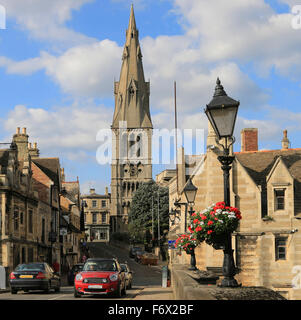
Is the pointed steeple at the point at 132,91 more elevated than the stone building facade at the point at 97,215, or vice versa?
the pointed steeple at the point at 132,91

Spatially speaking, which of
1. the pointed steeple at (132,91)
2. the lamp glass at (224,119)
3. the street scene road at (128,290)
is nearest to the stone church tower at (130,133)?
the pointed steeple at (132,91)

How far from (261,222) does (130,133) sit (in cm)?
12739

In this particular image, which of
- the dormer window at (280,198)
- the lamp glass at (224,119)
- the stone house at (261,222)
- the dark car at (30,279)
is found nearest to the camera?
the lamp glass at (224,119)

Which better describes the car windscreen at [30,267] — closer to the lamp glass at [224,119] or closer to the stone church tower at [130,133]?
the lamp glass at [224,119]

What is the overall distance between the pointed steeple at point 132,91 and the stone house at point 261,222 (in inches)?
4945

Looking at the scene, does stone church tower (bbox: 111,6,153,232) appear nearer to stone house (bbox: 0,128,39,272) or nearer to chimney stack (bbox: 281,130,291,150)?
chimney stack (bbox: 281,130,291,150)

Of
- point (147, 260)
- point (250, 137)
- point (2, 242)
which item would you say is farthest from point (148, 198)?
point (2, 242)

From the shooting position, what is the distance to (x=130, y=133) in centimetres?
16175

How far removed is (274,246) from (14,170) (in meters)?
18.8

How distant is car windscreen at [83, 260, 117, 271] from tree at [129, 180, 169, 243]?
7722 cm

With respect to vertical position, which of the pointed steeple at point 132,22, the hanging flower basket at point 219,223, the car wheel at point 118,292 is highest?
the pointed steeple at point 132,22

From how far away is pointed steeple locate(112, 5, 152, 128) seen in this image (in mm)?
162375

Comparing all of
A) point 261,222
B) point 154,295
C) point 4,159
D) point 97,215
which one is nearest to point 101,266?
point 154,295

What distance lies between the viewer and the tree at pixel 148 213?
103 meters
